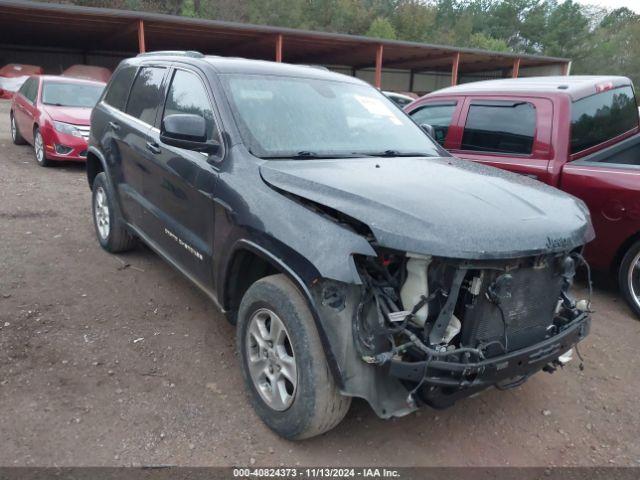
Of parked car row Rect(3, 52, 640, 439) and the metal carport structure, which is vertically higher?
the metal carport structure

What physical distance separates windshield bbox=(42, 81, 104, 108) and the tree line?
1173 inches

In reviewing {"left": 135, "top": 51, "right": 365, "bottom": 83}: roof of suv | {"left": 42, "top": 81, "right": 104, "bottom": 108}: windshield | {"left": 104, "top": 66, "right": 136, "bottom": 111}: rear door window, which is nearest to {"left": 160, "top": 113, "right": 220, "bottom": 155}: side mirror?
{"left": 135, "top": 51, "right": 365, "bottom": 83}: roof of suv

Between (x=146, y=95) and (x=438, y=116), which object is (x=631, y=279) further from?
(x=146, y=95)

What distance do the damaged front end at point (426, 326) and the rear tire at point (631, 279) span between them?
2.28m

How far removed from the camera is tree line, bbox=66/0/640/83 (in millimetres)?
48594

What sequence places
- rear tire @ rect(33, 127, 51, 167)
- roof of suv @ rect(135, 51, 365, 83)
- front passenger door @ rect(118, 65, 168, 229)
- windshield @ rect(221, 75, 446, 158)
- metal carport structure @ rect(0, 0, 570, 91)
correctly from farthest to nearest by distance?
metal carport structure @ rect(0, 0, 570, 91) < rear tire @ rect(33, 127, 51, 167) < front passenger door @ rect(118, 65, 168, 229) < roof of suv @ rect(135, 51, 365, 83) < windshield @ rect(221, 75, 446, 158)

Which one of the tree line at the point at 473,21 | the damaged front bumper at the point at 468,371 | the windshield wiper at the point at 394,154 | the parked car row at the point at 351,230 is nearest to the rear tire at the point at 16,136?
the parked car row at the point at 351,230

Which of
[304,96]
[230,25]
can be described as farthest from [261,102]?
[230,25]

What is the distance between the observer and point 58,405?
9.52ft

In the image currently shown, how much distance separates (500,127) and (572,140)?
0.70m

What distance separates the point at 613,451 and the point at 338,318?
1765 mm

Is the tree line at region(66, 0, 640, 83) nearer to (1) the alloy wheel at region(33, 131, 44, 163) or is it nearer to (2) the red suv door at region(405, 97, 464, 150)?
(1) the alloy wheel at region(33, 131, 44, 163)

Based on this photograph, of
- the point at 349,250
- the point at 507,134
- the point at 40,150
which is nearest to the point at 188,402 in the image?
the point at 349,250

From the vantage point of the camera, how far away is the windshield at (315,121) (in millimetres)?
3111
